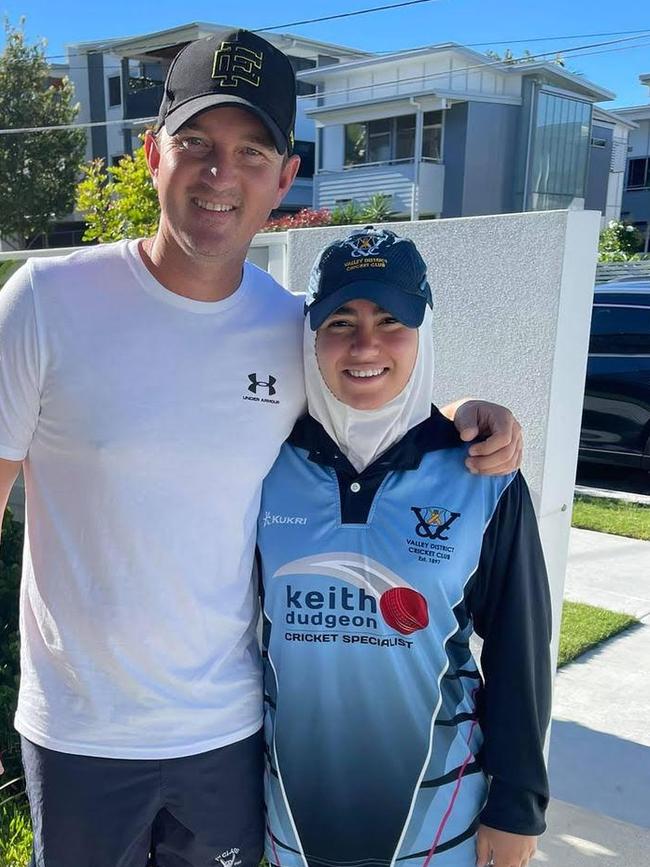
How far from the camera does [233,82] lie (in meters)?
1.78

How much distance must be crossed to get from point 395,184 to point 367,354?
1022 inches


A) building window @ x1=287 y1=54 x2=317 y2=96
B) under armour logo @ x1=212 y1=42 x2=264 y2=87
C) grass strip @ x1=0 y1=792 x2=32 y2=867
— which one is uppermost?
building window @ x1=287 y1=54 x2=317 y2=96

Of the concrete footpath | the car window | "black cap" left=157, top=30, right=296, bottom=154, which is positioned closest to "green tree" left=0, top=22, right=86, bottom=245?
the car window

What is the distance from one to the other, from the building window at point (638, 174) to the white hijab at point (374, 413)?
112ft

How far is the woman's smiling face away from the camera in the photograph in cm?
171

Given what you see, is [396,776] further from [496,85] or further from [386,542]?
[496,85]

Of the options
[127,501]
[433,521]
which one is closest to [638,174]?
[433,521]

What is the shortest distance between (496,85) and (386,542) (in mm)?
29101

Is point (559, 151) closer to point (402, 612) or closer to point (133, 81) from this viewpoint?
point (133, 81)

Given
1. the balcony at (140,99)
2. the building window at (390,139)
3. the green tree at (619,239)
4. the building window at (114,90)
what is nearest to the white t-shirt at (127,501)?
the green tree at (619,239)

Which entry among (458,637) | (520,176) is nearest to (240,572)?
(458,637)

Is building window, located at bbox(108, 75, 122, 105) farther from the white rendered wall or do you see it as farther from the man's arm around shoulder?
the man's arm around shoulder

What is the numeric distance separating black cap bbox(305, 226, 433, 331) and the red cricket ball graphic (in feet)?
1.84

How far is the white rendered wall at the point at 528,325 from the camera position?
7.86ft
